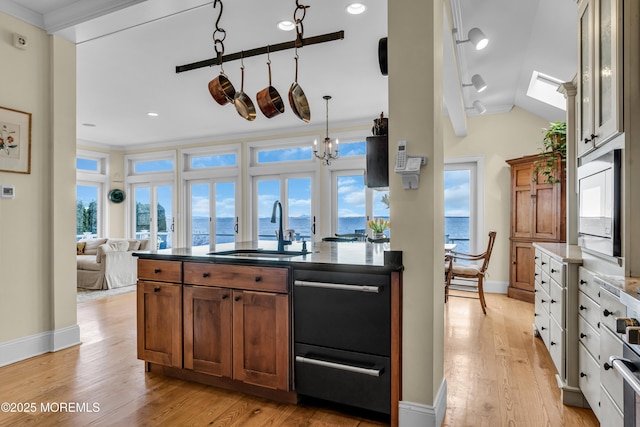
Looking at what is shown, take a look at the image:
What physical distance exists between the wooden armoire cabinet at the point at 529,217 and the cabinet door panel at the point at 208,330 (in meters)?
4.07

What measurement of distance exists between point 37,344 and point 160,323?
1365 millimetres

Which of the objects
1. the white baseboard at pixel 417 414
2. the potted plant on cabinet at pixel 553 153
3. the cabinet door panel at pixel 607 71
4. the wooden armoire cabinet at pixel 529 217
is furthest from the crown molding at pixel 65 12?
the wooden armoire cabinet at pixel 529 217

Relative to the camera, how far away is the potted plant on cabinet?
391cm

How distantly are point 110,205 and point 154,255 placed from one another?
6.67 m

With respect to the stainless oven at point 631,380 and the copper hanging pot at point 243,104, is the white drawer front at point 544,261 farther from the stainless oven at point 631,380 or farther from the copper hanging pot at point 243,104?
the copper hanging pot at point 243,104

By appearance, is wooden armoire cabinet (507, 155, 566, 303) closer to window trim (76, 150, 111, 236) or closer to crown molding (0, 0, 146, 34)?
crown molding (0, 0, 146, 34)

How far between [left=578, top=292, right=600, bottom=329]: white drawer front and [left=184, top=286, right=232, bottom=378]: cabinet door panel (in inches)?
79.8

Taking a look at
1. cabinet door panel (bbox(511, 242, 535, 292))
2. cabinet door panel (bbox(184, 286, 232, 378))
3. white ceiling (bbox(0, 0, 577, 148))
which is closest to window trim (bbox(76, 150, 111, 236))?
white ceiling (bbox(0, 0, 577, 148))

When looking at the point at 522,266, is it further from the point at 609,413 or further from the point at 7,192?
the point at 7,192

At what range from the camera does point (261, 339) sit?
222 centimetres

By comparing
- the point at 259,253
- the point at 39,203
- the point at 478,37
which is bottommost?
the point at 259,253

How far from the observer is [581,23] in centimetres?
246

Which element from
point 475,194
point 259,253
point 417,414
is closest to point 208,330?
point 259,253

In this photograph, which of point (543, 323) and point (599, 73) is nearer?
point (599, 73)
